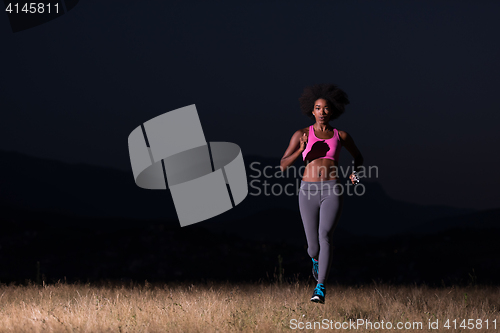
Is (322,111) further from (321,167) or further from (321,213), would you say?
(321,213)

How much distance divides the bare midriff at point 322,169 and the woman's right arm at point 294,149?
228 mm

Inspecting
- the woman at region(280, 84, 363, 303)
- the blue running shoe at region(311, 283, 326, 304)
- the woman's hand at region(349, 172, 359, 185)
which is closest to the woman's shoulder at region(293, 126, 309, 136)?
the woman at region(280, 84, 363, 303)

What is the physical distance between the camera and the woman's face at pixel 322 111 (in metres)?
5.64

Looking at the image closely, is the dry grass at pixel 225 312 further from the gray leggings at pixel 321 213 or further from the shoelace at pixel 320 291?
the gray leggings at pixel 321 213

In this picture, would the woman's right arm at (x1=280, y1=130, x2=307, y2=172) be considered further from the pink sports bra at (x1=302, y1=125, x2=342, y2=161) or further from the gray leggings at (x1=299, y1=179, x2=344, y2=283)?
the gray leggings at (x1=299, y1=179, x2=344, y2=283)

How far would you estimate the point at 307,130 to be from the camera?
5730 mm

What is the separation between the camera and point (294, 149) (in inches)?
224

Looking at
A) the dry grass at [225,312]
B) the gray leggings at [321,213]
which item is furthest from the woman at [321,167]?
the dry grass at [225,312]

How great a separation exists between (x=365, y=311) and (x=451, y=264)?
10978mm

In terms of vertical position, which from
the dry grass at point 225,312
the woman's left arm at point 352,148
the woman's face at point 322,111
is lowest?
the dry grass at point 225,312

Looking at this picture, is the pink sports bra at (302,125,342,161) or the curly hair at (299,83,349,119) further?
the curly hair at (299,83,349,119)

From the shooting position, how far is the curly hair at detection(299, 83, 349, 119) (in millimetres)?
5723

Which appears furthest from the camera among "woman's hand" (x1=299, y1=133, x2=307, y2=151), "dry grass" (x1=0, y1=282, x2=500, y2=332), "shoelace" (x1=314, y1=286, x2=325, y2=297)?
"shoelace" (x1=314, y1=286, x2=325, y2=297)

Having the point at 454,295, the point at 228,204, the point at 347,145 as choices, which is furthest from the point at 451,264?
the point at 347,145
